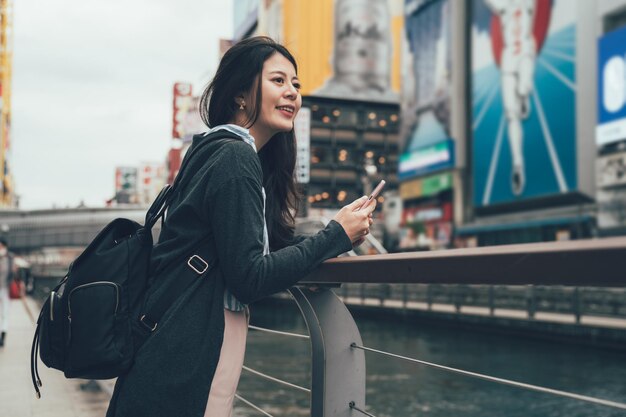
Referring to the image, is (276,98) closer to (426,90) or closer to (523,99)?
(523,99)

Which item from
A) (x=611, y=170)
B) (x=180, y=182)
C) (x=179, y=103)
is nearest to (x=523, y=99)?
(x=611, y=170)

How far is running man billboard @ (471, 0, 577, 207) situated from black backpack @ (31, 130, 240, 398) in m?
43.0

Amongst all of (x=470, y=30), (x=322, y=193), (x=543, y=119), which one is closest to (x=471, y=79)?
(x=470, y=30)

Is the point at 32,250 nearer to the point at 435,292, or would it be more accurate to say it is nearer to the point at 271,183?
the point at 435,292

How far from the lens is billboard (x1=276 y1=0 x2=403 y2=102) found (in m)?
85.4

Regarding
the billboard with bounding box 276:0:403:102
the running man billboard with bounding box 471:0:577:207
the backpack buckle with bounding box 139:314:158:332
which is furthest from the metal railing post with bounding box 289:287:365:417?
the billboard with bounding box 276:0:403:102

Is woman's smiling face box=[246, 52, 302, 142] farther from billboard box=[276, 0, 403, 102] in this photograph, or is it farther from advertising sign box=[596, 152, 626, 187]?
billboard box=[276, 0, 403, 102]

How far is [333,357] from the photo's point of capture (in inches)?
86.9

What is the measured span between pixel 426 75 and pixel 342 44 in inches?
1090

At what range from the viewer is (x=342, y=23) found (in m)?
86.0

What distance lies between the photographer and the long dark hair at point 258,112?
6.66 ft

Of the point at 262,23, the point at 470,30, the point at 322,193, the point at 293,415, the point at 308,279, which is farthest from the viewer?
the point at 262,23

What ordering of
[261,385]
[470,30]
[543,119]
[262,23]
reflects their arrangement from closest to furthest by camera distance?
[261,385]
[543,119]
[470,30]
[262,23]

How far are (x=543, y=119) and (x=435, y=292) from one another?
2331 centimetres
